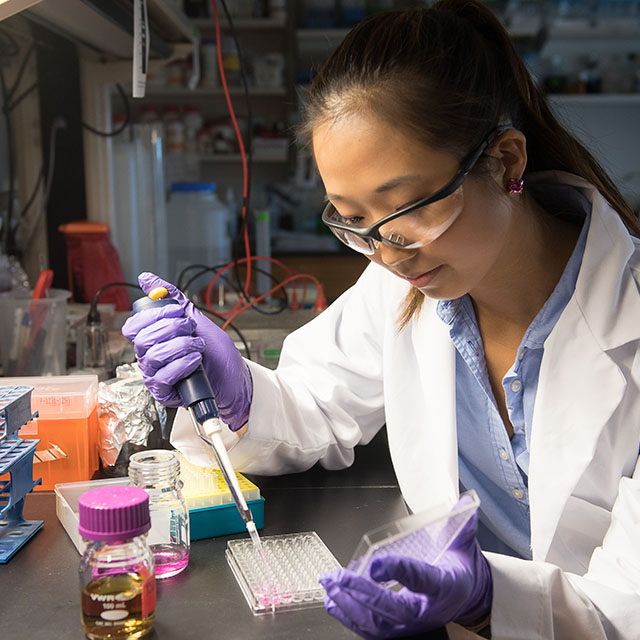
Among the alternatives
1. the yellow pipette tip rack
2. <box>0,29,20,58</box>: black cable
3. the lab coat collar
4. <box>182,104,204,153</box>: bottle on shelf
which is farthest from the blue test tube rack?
<box>182,104,204,153</box>: bottle on shelf

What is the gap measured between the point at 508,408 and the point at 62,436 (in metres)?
0.73

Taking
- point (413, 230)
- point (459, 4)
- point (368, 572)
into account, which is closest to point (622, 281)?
point (413, 230)

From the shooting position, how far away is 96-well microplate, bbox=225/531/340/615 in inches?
35.2

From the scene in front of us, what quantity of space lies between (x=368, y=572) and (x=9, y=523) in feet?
1.93

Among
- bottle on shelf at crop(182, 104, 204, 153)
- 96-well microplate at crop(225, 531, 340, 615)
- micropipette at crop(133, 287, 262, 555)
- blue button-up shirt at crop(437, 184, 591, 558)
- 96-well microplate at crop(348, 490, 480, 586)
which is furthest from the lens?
bottle on shelf at crop(182, 104, 204, 153)

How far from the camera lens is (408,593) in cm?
82

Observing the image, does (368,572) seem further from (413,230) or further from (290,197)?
(290,197)

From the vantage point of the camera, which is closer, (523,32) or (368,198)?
(368,198)

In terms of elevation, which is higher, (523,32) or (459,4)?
(523,32)

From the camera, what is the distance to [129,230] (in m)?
3.00

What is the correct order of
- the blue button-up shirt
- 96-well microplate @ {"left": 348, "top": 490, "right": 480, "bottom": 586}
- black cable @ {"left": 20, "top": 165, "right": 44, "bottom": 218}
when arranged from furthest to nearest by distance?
black cable @ {"left": 20, "top": 165, "right": 44, "bottom": 218}
the blue button-up shirt
96-well microplate @ {"left": 348, "top": 490, "right": 480, "bottom": 586}

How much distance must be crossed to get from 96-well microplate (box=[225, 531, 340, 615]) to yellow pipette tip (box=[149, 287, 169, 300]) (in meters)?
0.39

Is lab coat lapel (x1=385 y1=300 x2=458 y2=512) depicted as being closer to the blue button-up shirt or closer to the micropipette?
the blue button-up shirt

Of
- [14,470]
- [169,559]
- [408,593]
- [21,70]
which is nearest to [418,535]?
[408,593]
